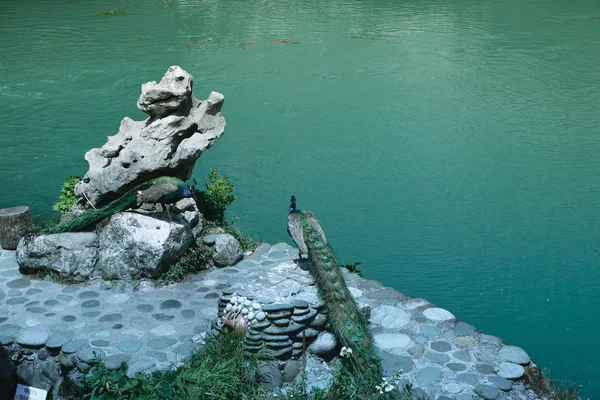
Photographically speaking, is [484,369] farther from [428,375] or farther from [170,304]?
[170,304]

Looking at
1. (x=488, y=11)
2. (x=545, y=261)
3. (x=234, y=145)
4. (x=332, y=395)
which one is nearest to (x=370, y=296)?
(x=332, y=395)

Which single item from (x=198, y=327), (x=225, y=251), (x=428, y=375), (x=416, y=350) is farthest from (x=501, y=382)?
(x=225, y=251)

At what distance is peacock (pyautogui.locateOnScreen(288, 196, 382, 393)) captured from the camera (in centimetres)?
581

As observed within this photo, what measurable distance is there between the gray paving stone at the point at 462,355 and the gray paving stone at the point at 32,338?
11.5ft

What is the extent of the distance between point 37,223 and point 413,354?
5.44m

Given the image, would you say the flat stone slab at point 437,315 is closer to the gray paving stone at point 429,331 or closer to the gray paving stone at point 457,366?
the gray paving stone at point 429,331

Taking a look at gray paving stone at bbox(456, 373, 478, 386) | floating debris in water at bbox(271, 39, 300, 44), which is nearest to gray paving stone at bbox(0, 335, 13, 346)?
gray paving stone at bbox(456, 373, 478, 386)

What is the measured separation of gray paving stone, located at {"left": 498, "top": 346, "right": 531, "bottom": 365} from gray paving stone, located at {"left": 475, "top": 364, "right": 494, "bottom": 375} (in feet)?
0.68

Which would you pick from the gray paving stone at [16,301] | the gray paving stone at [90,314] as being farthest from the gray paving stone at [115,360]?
the gray paving stone at [16,301]

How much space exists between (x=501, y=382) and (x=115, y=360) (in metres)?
3.12

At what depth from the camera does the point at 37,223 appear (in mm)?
9445

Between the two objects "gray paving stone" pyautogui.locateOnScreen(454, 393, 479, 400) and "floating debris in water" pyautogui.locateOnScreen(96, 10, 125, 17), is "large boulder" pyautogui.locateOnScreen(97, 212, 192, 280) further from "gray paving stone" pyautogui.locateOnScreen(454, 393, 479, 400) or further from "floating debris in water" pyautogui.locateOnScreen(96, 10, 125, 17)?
"floating debris in water" pyautogui.locateOnScreen(96, 10, 125, 17)

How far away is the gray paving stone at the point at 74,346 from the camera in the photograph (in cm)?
617

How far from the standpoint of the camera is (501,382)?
19.4 ft
